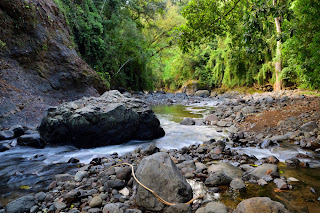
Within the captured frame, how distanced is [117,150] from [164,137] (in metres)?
1.72

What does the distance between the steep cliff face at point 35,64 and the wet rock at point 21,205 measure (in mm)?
4913

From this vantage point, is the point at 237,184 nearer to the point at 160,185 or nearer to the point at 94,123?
the point at 160,185

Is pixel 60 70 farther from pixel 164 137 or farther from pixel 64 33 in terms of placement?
pixel 164 137

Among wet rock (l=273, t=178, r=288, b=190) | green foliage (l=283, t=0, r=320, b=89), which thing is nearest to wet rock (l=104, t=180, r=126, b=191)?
wet rock (l=273, t=178, r=288, b=190)

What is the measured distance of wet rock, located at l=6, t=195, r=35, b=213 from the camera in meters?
2.20

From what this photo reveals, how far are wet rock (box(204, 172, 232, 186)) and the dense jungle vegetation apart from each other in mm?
2375

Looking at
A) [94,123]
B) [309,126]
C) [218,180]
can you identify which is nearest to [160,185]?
[218,180]

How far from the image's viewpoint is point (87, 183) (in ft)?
9.42

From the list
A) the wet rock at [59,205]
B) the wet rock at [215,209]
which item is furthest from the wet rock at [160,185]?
the wet rock at [59,205]

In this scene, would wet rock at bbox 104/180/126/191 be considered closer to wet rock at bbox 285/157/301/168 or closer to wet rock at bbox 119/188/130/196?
wet rock at bbox 119/188/130/196

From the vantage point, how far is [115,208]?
2199 mm

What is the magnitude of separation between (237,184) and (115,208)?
1.62m

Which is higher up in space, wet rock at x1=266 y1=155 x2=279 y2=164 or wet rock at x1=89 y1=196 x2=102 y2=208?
wet rock at x1=89 y1=196 x2=102 y2=208

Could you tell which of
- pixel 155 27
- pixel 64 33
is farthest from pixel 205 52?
pixel 64 33
